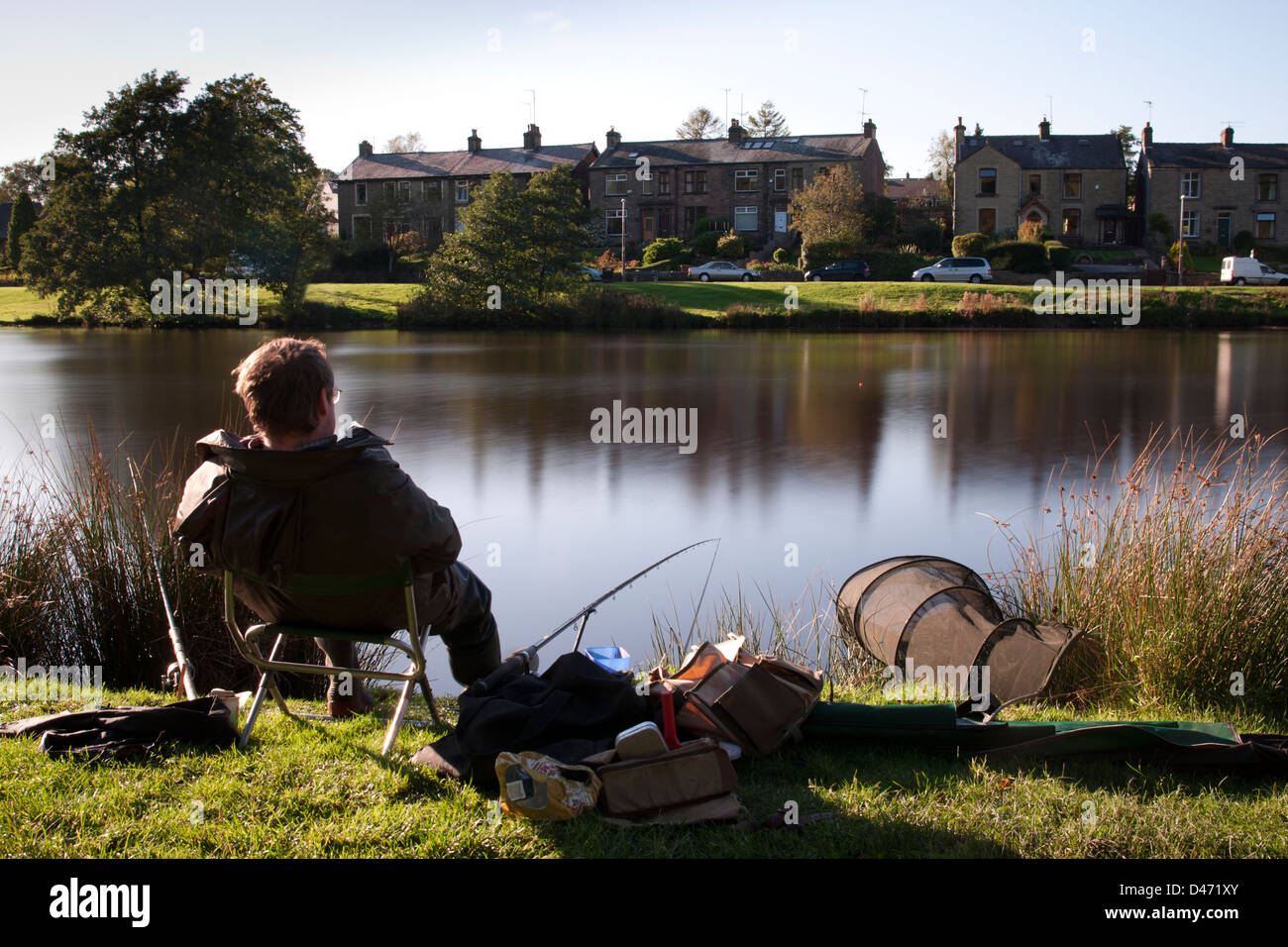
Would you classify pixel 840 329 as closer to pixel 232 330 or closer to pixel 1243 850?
pixel 232 330

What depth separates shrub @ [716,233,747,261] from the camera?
193ft

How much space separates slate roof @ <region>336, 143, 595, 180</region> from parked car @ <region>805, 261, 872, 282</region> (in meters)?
23.8

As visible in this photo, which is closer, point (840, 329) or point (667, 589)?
point (667, 589)

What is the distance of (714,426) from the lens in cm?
1839

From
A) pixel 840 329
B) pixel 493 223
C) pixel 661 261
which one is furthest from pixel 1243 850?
pixel 661 261

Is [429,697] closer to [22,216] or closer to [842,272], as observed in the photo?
[842,272]

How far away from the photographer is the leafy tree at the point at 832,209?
55156mm

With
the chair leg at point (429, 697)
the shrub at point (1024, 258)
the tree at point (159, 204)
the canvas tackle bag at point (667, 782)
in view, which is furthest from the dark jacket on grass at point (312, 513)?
the shrub at point (1024, 258)

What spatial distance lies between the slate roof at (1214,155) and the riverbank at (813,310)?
22.4 metres

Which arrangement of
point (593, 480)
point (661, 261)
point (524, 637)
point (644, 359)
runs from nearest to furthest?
point (524, 637) < point (593, 480) < point (644, 359) < point (661, 261)
